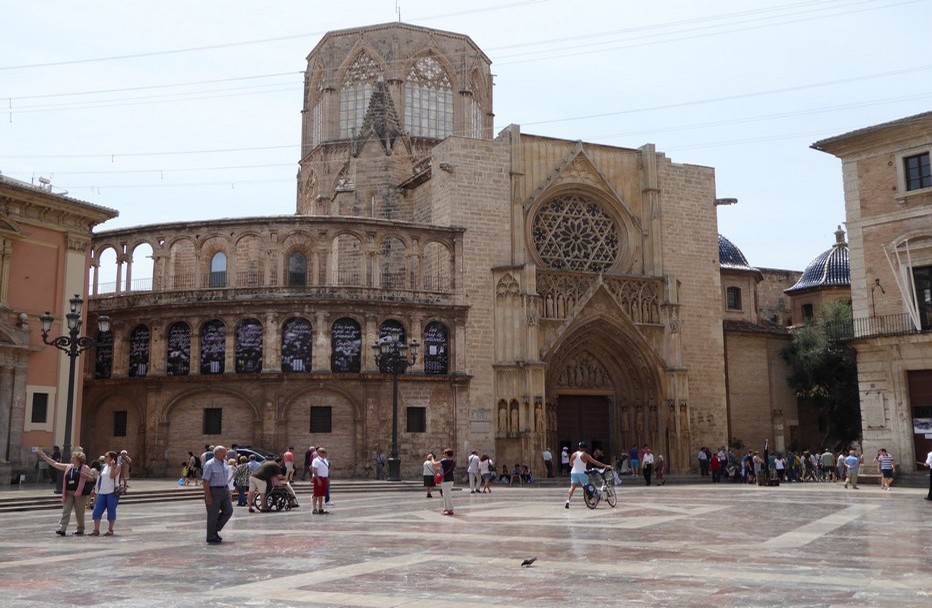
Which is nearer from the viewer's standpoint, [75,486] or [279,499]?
[75,486]

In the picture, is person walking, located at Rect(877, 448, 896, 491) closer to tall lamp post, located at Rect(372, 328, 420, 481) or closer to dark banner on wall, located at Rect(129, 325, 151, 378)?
tall lamp post, located at Rect(372, 328, 420, 481)

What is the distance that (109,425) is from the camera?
35375mm

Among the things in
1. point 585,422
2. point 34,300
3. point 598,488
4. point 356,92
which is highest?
point 356,92

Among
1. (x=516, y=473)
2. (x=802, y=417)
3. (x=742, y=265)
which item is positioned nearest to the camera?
(x=516, y=473)

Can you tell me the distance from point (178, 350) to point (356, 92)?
1778cm

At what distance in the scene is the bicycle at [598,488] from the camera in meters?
19.9

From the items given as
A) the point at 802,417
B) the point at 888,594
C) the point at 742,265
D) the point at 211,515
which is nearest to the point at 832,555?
the point at 888,594

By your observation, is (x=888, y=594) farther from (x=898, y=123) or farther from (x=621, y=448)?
(x=621, y=448)

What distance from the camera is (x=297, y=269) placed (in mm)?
37406

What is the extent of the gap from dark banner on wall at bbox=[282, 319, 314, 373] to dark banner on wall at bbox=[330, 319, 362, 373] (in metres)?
0.88

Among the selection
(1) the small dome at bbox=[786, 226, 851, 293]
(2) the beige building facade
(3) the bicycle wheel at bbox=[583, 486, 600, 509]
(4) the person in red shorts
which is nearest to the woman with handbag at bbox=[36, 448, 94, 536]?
(4) the person in red shorts

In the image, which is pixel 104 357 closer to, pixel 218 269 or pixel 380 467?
pixel 218 269

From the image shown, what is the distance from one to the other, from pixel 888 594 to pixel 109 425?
1262 inches

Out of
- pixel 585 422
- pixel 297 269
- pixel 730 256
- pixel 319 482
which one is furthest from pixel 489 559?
pixel 730 256
